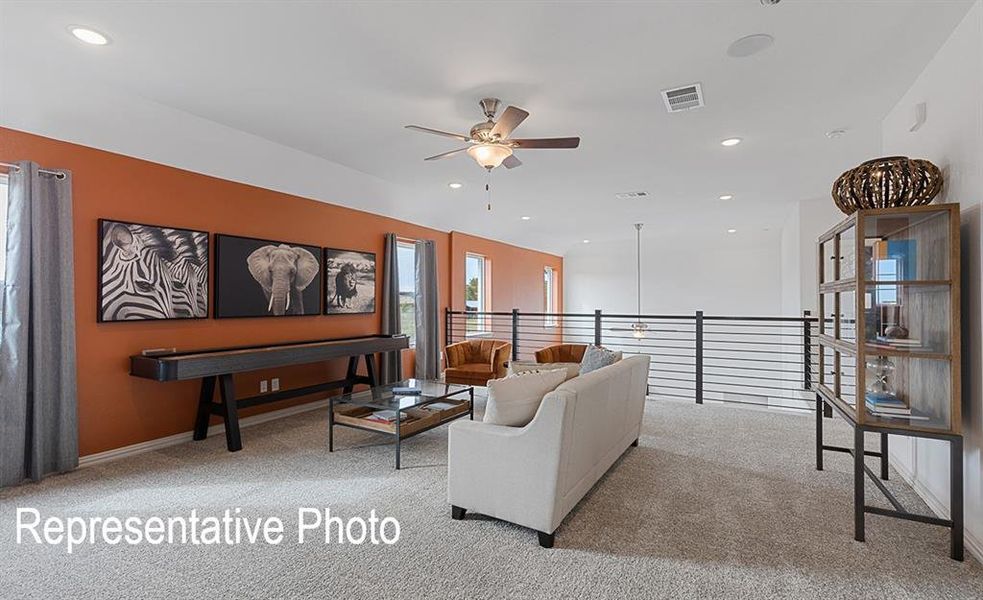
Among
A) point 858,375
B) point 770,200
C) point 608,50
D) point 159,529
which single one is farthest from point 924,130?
point 159,529

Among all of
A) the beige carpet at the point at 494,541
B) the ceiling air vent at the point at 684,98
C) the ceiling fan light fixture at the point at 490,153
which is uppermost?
the ceiling air vent at the point at 684,98

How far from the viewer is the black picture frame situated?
17.2 ft

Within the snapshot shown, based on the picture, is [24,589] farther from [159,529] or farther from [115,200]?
[115,200]

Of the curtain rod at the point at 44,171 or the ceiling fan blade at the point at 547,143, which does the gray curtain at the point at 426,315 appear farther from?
the curtain rod at the point at 44,171

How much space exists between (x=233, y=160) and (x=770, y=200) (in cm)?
649

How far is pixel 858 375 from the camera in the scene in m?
2.40

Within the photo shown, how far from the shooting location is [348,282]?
550cm

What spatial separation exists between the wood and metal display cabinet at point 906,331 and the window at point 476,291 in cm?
582

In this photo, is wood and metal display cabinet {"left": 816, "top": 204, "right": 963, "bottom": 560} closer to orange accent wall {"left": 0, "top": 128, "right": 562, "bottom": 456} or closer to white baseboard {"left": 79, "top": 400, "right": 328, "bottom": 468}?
orange accent wall {"left": 0, "top": 128, "right": 562, "bottom": 456}

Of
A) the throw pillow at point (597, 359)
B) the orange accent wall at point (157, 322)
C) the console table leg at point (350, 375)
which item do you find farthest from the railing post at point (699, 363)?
the orange accent wall at point (157, 322)

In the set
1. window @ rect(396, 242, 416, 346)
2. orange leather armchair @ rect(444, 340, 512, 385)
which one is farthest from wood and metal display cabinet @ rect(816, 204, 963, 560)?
window @ rect(396, 242, 416, 346)

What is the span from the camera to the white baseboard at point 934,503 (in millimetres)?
2246

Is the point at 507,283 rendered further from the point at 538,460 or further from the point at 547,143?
the point at 538,460

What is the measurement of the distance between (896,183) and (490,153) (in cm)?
229
